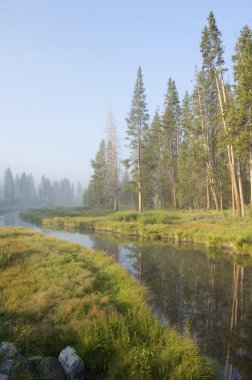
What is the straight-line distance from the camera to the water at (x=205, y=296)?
7629 millimetres

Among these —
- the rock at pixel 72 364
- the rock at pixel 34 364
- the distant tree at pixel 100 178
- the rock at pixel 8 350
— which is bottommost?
the rock at pixel 72 364

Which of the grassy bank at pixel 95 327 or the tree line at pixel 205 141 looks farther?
the tree line at pixel 205 141

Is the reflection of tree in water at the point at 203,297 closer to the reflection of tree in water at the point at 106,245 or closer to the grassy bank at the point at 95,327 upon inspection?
the grassy bank at the point at 95,327

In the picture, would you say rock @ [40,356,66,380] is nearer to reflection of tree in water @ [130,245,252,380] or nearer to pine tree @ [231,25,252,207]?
reflection of tree in water @ [130,245,252,380]

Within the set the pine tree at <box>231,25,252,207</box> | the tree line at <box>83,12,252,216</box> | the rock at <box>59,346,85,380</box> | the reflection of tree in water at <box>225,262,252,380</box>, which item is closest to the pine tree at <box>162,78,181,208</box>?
the tree line at <box>83,12,252,216</box>

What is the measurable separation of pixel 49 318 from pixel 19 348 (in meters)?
1.71

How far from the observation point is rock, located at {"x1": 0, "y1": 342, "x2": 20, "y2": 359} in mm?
5363

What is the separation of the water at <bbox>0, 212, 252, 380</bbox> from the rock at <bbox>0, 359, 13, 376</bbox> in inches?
172

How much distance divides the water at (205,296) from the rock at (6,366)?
172 inches

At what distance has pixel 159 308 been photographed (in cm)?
1012

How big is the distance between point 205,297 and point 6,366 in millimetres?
8410

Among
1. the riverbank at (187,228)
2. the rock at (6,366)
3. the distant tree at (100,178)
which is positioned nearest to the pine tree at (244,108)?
the riverbank at (187,228)

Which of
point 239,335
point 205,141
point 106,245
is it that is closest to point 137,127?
point 205,141

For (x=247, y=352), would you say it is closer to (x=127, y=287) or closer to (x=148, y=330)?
(x=148, y=330)
